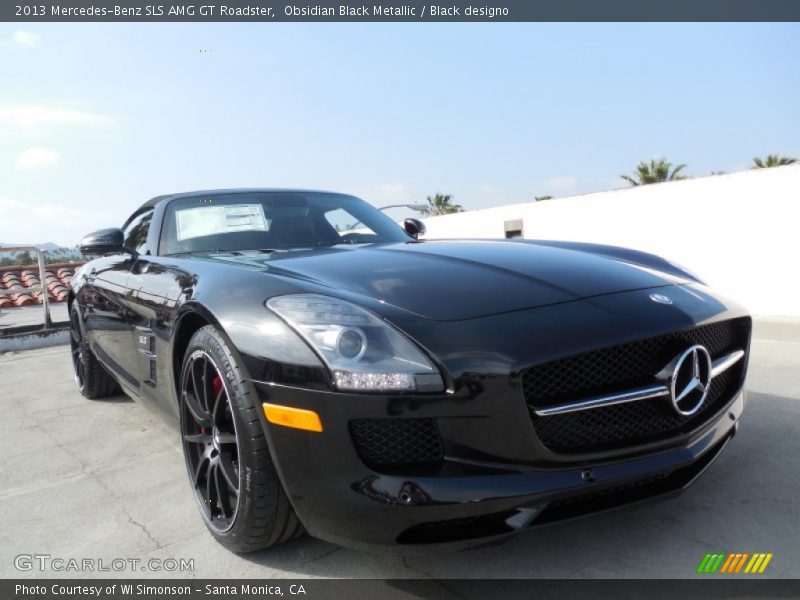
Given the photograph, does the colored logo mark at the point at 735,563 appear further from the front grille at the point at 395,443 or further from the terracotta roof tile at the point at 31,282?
the terracotta roof tile at the point at 31,282

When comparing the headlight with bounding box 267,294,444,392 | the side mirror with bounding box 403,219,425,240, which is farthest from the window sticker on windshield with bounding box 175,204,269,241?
the headlight with bounding box 267,294,444,392

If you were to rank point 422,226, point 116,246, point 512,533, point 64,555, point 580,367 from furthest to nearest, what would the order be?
point 422,226
point 116,246
point 64,555
point 580,367
point 512,533

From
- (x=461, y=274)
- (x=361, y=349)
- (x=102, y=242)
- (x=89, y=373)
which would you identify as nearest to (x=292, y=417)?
(x=361, y=349)

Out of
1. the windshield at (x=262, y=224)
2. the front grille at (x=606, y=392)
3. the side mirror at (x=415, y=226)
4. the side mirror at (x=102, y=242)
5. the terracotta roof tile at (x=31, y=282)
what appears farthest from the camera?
the terracotta roof tile at (x=31, y=282)

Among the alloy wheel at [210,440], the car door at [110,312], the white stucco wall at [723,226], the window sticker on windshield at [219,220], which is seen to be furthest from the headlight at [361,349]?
the white stucco wall at [723,226]

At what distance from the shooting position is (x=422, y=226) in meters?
4.13

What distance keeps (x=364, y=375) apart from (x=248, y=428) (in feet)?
1.37

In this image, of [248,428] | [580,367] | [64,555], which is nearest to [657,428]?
[580,367]

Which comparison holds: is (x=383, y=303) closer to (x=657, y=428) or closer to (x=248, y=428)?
(x=248, y=428)

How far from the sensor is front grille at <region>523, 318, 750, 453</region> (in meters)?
1.63

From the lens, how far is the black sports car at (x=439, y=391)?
1.55 m

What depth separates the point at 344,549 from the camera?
198 cm

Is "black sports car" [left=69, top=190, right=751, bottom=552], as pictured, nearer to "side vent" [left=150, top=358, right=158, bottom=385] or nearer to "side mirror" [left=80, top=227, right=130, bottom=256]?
"side vent" [left=150, top=358, right=158, bottom=385]

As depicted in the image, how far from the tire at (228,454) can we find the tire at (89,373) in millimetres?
2145
